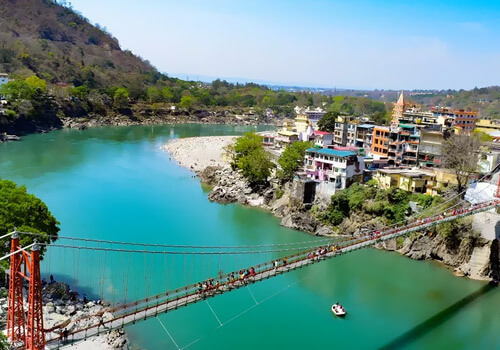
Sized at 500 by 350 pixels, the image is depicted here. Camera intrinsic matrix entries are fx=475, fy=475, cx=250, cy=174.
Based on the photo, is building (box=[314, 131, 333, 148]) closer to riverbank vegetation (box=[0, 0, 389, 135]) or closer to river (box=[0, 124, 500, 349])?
river (box=[0, 124, 500, 349])

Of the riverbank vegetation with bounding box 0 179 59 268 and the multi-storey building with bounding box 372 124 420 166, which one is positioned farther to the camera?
the multi-storey building with bounding box 372 124 420 166

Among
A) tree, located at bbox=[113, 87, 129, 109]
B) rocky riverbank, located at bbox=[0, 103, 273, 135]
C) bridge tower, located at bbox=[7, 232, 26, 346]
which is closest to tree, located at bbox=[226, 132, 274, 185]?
bridge tower, located at bbox=[7, 232, 26, 346]

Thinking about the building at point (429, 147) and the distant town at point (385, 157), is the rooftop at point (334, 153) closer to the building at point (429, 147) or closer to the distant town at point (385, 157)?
the distant town at point (385, 157)

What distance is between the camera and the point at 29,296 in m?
6.98

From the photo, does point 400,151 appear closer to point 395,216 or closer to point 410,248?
point 395,216

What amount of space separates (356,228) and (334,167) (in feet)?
9.46

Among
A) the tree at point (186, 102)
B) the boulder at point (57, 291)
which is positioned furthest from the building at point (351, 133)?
the tree at point (186, 102)

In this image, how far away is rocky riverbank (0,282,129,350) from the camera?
28.7ft

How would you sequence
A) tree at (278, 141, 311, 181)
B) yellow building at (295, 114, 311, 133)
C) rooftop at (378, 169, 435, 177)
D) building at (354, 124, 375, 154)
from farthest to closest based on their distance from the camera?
1. yellow building at (295, 114, 311, 133)
2. building at (354, 124, 375, 154)
3. tree at (278, 141, 311, 181)
4. rooftop at (378, 169, 435, 177)

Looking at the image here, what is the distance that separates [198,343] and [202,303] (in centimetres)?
168

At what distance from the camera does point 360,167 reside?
1823 cm

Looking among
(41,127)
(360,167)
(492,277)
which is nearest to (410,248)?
(492,277)

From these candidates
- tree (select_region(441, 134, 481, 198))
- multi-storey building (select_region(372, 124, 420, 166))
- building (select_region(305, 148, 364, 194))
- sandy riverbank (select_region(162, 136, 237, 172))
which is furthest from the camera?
sandy riverbank (select_region(162, 136, 237, 172))

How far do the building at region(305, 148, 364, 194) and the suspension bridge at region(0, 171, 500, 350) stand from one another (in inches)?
124
